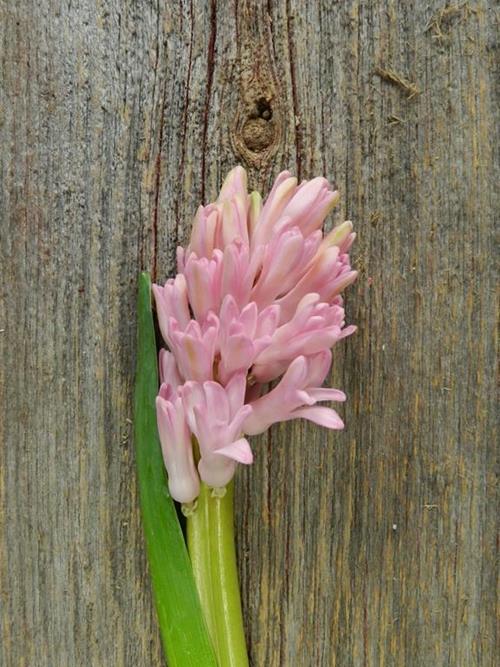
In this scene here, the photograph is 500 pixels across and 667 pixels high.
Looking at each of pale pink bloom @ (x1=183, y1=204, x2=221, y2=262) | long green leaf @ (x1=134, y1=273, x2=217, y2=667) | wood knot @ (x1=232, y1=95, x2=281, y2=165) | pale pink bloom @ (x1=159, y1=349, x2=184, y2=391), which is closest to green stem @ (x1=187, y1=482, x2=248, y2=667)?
long green leaf @ (x1=134, y1=273, x2=217, y2=667)

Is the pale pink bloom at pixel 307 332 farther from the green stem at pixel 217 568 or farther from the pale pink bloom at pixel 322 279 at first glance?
the green stem at pixel 217 568

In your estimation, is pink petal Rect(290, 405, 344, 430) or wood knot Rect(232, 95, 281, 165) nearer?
pink petal Rect(290, 405, 344, 430)

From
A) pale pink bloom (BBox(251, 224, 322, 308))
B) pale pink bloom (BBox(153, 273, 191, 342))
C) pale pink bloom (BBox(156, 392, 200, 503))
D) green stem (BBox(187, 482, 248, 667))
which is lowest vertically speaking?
green stem (BBox(187, 482, 248, 667))

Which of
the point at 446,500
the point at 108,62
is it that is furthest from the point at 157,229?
the point at 446,500

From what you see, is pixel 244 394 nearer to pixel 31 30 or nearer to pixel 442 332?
pixel 442 332

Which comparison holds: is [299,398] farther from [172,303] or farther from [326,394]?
[172,303]

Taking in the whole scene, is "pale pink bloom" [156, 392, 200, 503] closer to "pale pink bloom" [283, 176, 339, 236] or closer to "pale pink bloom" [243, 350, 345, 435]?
"pale pink bloom" [243, 350, 345, 435]

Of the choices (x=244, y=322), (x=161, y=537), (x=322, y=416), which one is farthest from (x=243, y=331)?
(x=161, y=537)

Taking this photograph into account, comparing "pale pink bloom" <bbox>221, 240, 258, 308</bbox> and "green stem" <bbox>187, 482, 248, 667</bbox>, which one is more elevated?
"pale pink bloom" <bbox>221, 240, 258, 308</bbox>
